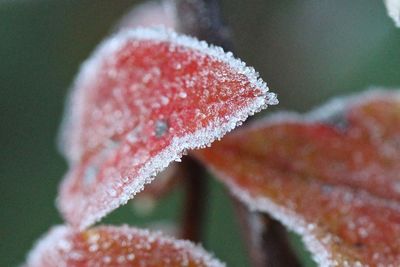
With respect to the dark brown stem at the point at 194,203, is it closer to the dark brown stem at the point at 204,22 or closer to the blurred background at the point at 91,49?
the dark brown stem at the point at 204,22

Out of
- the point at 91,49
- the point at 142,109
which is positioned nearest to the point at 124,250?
the point at 142,109

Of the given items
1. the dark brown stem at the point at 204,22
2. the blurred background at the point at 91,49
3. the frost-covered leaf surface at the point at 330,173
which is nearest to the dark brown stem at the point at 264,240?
the frost-covered leaf surface at the point at 330,173

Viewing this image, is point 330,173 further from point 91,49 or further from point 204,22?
point 91,49

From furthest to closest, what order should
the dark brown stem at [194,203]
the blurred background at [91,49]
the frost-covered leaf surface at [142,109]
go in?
the blurred background at [91,49] < the dark brown stem at [194,203] < the frost-covered leaf surface at [142,109]

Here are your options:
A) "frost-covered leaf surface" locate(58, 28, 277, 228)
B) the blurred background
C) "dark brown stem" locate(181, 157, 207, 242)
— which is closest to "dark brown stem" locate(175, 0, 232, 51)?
"frost-covered leaf surface" locate(58, 28, 277, 228)

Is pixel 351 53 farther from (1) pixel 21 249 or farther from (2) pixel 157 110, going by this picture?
(2) pixel 157 110

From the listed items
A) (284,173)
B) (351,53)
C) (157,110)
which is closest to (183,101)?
(157,110)
